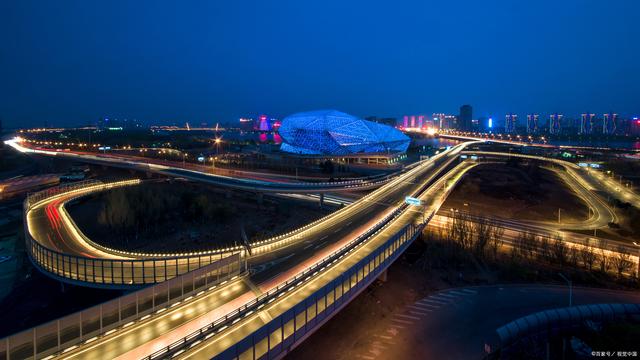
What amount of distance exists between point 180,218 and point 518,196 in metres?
54.1

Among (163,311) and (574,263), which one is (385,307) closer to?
(163,311)

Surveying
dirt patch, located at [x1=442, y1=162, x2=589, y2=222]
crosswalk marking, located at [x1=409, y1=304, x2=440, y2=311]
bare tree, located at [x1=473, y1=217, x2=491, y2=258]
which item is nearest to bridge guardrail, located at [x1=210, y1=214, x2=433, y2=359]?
crosswalk marking, located at [x1=409, y1=304, x2=440, y2=311]

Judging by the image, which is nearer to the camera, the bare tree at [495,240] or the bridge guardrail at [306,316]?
the bridge guardrail at [306,316]

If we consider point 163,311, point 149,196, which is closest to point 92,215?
point 149,196

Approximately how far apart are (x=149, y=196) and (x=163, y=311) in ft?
112

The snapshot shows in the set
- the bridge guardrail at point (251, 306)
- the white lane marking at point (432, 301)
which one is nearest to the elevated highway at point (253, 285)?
the bridge guardrail at point (251, 306)

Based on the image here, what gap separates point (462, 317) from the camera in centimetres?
2295

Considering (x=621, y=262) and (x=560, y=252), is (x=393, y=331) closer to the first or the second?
(x=560, y=252)

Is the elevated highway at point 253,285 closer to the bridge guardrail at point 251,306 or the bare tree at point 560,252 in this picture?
the bridge guardrail at point 251,306

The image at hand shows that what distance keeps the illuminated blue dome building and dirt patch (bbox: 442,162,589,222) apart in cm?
3296

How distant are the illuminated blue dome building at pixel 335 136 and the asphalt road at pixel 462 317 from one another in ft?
248

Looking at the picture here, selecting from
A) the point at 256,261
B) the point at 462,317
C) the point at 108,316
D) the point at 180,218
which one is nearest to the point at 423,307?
the point at 462,317

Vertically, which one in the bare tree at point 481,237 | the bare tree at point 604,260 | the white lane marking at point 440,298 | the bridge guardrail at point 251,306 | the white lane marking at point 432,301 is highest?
the bridge guardrail at point 251,306

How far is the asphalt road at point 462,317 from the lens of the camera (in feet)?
64.8
